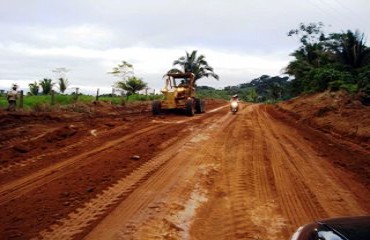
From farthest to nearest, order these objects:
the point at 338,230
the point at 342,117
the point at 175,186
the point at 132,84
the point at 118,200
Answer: the point at 132,84, the point at 342,117, the point at 175,186, the point at 118,200, the point at 338,230

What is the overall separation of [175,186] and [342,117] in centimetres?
1259

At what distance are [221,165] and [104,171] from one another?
2694mm

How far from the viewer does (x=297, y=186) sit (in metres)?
7.78

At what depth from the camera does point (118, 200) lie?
6.81 m

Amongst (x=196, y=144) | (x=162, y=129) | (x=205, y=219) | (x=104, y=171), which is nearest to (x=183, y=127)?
(x=162, y=129)

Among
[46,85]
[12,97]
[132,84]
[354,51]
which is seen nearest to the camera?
[12,97]

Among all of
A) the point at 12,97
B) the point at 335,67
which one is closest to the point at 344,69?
the point at 335,67

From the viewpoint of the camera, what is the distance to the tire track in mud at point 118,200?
5488mm

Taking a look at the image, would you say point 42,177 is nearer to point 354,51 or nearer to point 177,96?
point 177,96

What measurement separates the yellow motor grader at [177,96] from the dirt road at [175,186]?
927 cm

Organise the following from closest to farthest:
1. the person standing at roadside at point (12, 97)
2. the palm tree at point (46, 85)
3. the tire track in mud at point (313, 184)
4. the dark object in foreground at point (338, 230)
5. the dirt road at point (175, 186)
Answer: the dark object in foreground at point (338, 230) < the dirt road at point (175, 186) < the tire track in mud at point (313, 184) < the person standing at roadside at point (12, 97) < the palm tree at point (46, 85)

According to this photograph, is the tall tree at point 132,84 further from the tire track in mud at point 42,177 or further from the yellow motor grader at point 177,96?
the tire track in mud at point 42,177

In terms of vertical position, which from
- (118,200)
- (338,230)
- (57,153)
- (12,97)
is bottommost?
(118,200)

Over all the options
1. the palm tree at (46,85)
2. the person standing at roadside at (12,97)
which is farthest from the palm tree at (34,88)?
the person standing at roadside at (12,97)
